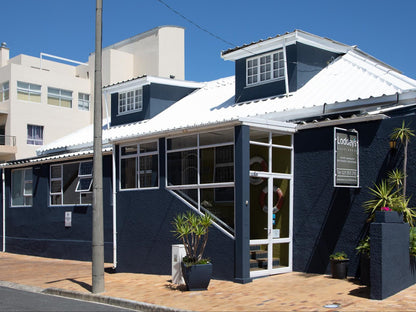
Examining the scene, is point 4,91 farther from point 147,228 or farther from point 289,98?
point 289,98

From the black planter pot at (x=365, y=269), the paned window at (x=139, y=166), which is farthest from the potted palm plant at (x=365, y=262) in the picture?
the paned window at (x=139, y=166)

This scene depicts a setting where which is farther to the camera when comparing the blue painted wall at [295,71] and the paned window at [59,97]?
the paned window at [59,97]

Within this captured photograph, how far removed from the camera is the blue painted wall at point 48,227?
1829cm

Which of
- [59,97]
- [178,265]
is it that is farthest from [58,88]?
[178,265]

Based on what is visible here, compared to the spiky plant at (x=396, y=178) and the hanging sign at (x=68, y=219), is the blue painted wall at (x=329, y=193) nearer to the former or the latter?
the spiky plant at (x=396, y=178)

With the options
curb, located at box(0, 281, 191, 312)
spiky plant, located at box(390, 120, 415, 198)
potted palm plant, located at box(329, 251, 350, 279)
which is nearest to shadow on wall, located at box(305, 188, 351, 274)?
potted palm plant, located at box(329, 251, 350, 279)

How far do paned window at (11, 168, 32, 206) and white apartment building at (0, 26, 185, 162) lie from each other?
38.6ft

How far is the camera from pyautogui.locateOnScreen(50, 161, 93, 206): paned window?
1945 centimetres

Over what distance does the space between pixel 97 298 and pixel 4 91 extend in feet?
92.1

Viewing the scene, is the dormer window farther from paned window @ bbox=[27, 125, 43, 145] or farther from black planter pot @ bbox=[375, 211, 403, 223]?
paned window @ bbox=[27, 125, 43, 145]

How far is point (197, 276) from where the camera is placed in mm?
11375

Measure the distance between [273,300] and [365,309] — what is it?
6.00ft

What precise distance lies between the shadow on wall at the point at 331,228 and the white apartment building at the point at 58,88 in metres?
21.6

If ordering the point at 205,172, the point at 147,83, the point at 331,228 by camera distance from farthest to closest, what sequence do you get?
the point at 147,83
the point at 205,172
the point at 331,228
